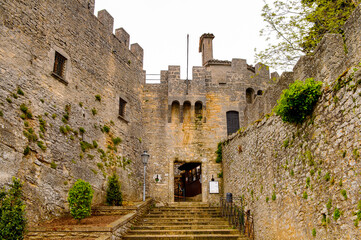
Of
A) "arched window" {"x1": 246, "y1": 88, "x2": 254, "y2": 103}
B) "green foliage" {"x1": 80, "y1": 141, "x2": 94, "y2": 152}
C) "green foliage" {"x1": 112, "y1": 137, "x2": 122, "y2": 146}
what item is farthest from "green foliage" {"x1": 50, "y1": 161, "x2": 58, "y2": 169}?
"arched window" {"x1": 246, "y1": 88, "x2": 254, "y2": 103}

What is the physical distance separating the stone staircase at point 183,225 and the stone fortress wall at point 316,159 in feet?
4.21

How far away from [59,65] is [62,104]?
1.48 meters

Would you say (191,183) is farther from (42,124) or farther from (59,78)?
(42,124)

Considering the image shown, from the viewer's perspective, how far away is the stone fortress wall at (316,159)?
5.91 metres

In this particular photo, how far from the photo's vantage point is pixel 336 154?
6.32 m

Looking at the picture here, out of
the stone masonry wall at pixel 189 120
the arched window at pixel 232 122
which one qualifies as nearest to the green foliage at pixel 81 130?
the stone masonry wall at pixel 189 120

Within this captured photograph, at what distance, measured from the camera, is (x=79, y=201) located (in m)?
9.81

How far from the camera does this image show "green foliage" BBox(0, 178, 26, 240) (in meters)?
7.56

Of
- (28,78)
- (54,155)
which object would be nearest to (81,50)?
(28,78)

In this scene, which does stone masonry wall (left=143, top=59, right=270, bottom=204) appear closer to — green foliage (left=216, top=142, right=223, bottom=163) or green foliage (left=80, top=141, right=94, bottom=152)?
green foliage (left=216, top=142, right=223, bottom=163)

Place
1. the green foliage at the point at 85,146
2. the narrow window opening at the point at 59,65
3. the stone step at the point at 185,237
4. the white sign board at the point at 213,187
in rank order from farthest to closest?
the white sign board at the point at 213,187 → the green foliage at the point at 85,146 → the narrow window opening at the point at 59,65 → the stone step at the point at 185,237

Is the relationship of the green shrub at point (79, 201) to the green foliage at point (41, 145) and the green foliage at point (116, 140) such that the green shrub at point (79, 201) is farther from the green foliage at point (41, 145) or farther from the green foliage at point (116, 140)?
the green foliage at point (116, 140)

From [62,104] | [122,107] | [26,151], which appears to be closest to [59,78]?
[62,104]

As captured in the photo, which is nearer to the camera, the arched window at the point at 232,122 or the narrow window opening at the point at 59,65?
the narrow window opening at the point at 59,65
